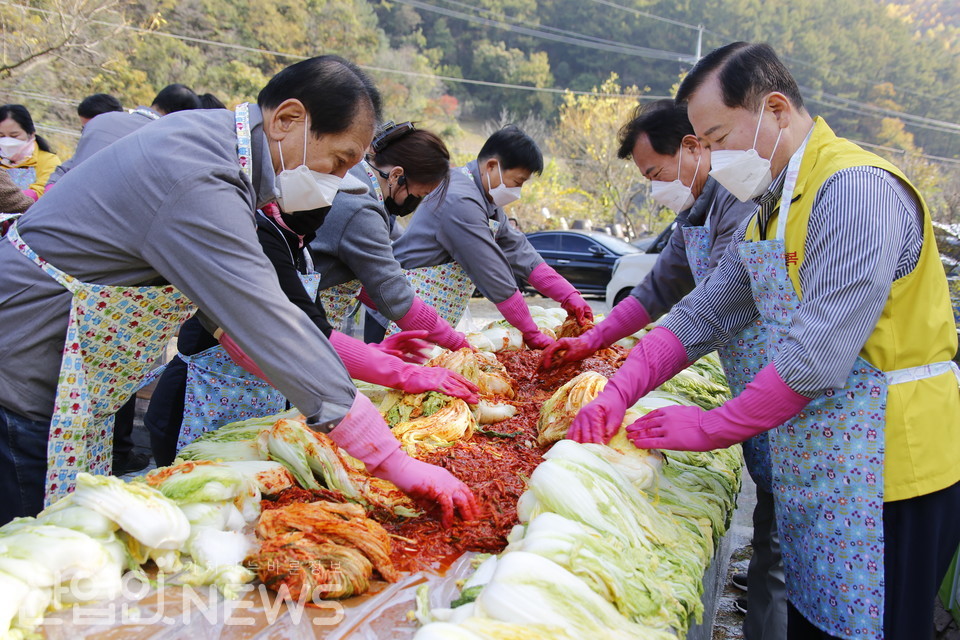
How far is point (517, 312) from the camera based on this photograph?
4.61 m

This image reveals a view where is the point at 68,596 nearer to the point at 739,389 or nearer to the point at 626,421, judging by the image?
the point at 626,421

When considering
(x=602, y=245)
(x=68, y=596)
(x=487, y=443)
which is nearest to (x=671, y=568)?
(x=487, y=443)

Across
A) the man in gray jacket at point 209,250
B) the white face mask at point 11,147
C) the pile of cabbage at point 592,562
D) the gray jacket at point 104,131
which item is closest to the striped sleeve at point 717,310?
the pile of cabbage at point 592,562

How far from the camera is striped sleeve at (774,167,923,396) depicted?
1860 millimetres

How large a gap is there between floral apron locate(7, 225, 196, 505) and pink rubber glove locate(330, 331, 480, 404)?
78cm

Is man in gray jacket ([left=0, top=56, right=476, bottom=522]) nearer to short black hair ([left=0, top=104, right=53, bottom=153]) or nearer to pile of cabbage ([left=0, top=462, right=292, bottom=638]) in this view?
pile of cabbage ([left=0, top=462, right=292, bottom=638])

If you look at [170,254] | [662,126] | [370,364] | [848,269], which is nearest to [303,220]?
[370,364]

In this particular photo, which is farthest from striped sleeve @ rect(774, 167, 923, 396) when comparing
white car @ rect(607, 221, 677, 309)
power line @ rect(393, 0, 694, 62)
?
power line @ rect(393, 0, 694, 62)

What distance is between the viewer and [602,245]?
768 inches

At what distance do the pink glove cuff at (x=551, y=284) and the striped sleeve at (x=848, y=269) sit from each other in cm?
316

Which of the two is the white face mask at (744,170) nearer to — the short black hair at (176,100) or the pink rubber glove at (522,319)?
the pink rubber glove at (522,319)

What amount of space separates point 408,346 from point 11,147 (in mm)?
6006

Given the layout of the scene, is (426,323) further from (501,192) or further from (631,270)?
(631,270)

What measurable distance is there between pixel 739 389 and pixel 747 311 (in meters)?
0.55
